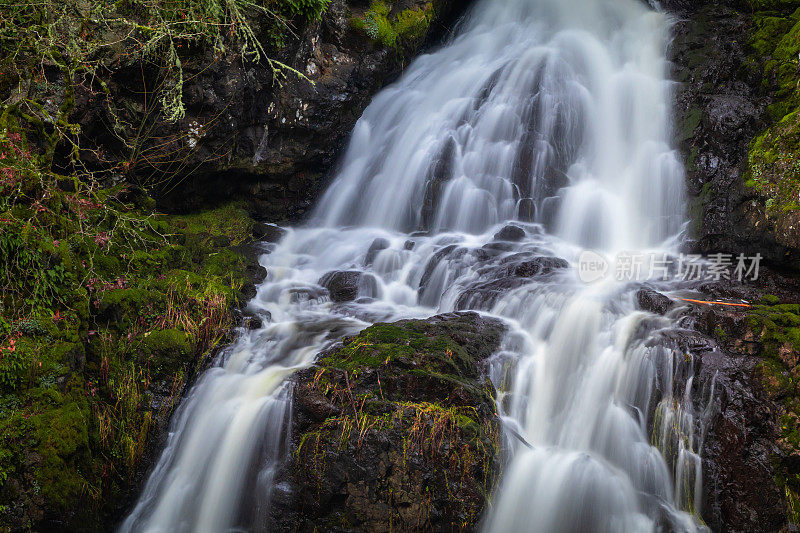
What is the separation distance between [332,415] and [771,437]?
402 centimetres

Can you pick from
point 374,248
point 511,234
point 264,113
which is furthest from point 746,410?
point 264,113

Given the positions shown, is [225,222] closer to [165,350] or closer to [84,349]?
[165,350]

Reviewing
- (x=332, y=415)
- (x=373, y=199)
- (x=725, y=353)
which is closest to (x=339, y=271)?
(x=373, y=199)

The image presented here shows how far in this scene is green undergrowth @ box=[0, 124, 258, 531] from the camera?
164 inches

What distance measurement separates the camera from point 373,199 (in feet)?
37.0

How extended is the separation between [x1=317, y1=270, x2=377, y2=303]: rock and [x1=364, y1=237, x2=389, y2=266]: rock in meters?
0.56

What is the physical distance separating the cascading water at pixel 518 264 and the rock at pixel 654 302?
158 mm

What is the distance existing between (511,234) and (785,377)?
5097 mm

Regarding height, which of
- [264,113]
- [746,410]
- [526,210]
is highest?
[264,113]

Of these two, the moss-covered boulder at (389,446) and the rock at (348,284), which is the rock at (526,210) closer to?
the rock at (348,284)

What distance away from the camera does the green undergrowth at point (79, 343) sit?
4.17 m

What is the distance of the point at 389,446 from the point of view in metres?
4.43

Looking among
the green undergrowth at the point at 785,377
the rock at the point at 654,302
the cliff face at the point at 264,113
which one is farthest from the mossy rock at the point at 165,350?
the green undergrowth at the point at 785,377

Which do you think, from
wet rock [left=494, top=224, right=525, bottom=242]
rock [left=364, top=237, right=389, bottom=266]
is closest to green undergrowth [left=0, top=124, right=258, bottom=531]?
rock [left=364, top=237, right=389, bottom=266]
